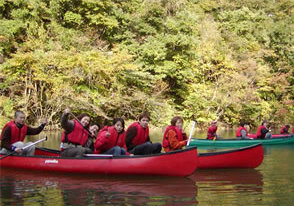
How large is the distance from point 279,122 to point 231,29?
31.6 ft

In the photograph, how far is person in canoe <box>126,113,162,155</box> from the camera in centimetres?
755

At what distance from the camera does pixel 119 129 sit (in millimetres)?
7406

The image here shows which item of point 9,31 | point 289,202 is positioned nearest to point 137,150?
point 289,202

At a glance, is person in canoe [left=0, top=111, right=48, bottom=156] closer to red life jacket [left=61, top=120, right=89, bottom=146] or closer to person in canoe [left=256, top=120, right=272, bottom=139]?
red life jacket [left=61, top=120, right=89, bottom=146]

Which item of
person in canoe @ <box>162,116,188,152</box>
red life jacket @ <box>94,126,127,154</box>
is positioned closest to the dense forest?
red life jacket @ <box>94,126,127,154</box>

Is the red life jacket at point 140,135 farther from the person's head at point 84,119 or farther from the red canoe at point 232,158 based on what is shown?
the red canoe at point 232,158

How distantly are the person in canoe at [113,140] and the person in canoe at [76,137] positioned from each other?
0.31m

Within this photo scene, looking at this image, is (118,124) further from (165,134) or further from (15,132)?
(15,132)

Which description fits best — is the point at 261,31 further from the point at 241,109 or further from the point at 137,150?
the point at 137,150

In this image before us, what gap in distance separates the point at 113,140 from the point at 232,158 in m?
2.72

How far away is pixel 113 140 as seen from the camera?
7477 millimetres

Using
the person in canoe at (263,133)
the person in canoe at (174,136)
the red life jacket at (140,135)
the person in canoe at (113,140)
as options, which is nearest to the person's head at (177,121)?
the person in canoe at (174,136)

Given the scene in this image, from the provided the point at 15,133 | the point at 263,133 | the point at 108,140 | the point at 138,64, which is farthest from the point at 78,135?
the point at 138,64

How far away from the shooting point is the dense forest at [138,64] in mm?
19344
